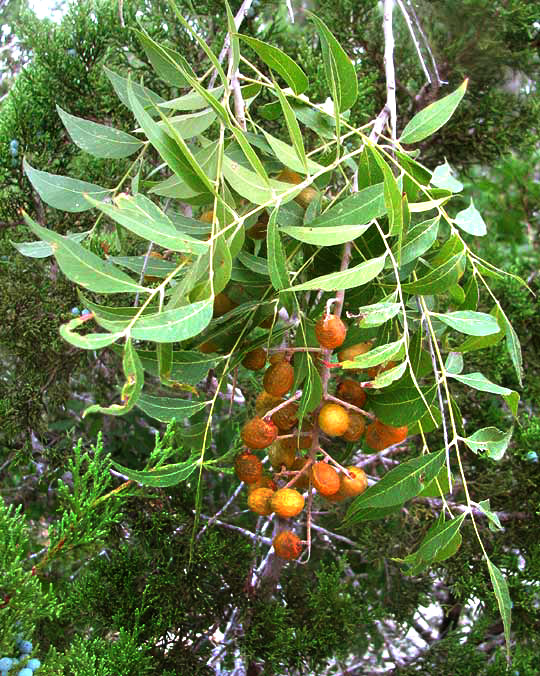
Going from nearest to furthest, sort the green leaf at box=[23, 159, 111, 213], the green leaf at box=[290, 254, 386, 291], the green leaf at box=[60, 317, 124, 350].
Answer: the green leaf at box=[60, 317, 124, 350] → the green leaf at box=[290, 254, 386, 291] → the green leaf at box=[23, 159, 111, 213]

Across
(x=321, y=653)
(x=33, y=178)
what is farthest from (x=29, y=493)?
(x=33, y=178)

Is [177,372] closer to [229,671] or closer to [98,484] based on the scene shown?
[98,484]

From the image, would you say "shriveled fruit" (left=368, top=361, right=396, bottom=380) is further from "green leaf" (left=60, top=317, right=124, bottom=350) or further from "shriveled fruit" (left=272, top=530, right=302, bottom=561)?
"green leaf" (left=60, top=317, right=124, bottom=350)

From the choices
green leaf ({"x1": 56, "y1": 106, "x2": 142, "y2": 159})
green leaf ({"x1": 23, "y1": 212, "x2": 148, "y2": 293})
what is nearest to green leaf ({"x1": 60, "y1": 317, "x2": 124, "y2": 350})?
green leaf ({"x1": 23, "y1": 212, "x2": 148, "y2": 293})

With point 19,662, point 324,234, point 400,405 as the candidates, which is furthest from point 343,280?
point 19,662

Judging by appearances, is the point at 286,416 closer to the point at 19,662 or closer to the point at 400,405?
the point at 400,405

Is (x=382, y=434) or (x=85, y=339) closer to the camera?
(x=85, y=339)
